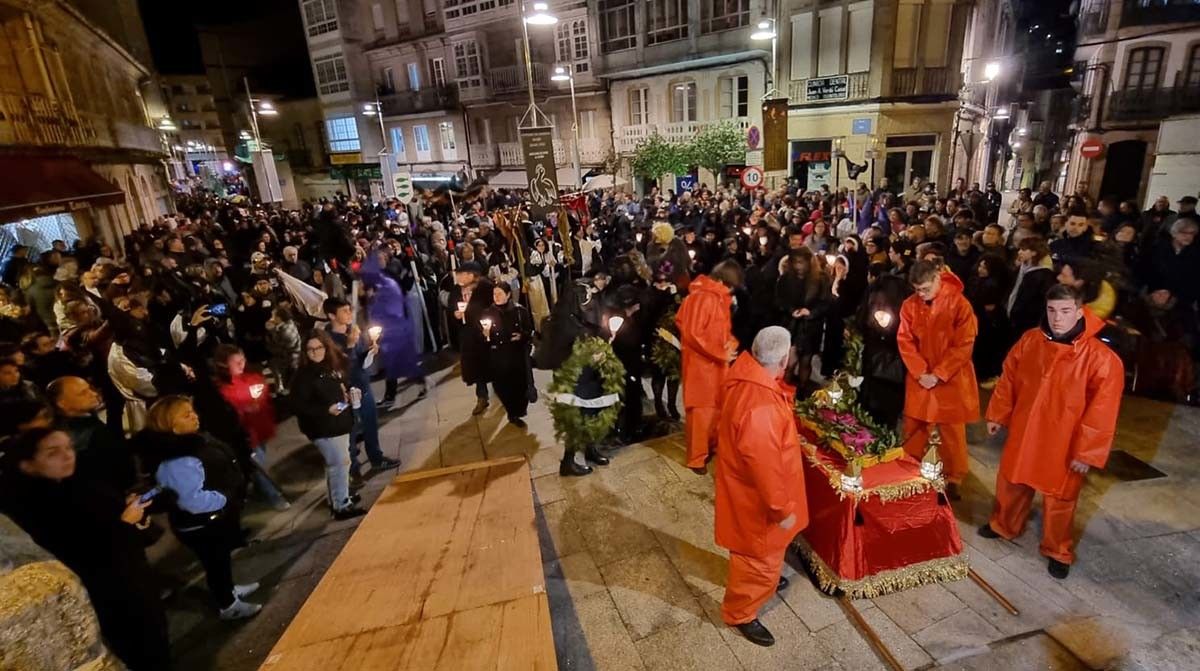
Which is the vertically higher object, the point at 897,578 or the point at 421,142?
the point at 421,142

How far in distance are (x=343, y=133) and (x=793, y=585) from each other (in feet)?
142

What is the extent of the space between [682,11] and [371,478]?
24.7 meters

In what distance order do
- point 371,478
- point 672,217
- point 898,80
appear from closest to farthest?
point 371,478 < point 672,217 < point 898,80

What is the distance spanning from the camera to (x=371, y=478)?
6.21 meters

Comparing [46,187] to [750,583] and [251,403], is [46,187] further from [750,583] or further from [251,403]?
[750,583]

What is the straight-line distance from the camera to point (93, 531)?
10.3ft

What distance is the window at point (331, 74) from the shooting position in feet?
123

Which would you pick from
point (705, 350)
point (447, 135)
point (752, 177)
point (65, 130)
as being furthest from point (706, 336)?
point (447, 135)

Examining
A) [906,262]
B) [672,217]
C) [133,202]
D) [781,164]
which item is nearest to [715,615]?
[906,262]

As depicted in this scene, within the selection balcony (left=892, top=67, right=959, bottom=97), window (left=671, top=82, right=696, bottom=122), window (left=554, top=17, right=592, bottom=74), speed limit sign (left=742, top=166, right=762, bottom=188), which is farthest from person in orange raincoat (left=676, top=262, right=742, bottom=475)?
window (left=554, top=17, right=592, bottom=74)

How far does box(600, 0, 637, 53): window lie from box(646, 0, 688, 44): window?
35.4 inches

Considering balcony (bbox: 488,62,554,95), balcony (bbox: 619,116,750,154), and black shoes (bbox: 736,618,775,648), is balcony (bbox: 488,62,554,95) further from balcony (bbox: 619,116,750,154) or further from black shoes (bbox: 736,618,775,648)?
black shoes (bbox: 736,618,775,648)

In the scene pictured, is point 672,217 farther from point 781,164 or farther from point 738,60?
point 738,60

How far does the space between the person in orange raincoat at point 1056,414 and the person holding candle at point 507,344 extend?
4.53 metres
